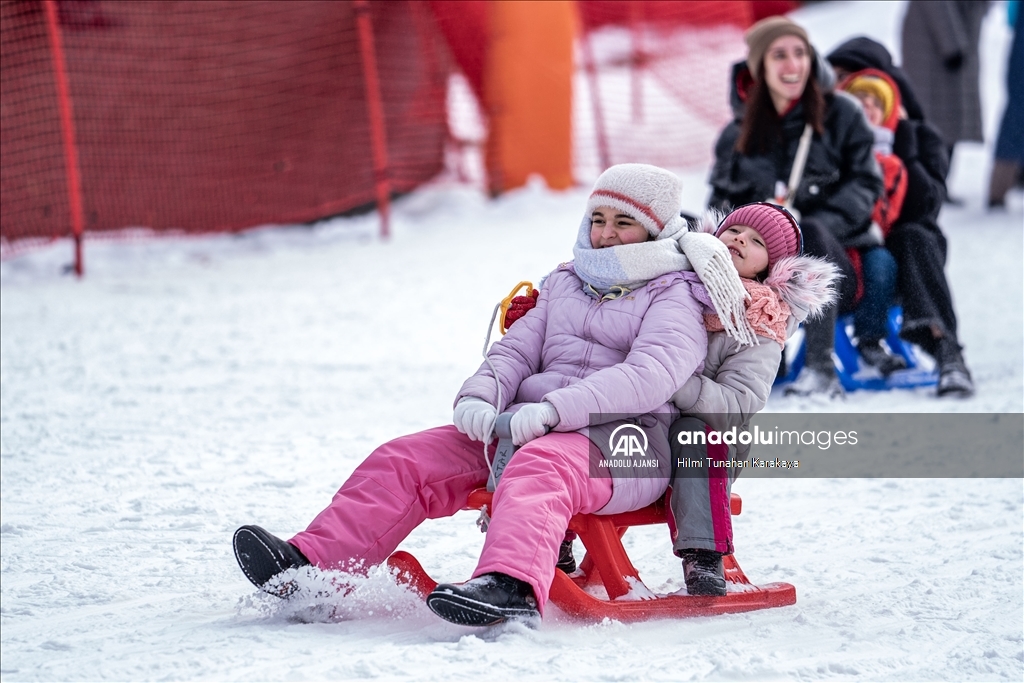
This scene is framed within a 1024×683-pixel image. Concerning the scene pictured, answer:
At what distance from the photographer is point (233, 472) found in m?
4.16

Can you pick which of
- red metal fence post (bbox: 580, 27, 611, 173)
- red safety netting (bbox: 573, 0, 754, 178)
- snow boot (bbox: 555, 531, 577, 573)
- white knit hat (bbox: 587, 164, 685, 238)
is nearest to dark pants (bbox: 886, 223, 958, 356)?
white knit hat (bbox: 587, 164, 685, 238)

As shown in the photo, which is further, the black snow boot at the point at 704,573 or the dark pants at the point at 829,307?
the dark pants at the point at 829,307

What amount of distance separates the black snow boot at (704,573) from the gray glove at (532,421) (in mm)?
481

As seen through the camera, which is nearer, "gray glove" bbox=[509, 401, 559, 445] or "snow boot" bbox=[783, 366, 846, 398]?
"gray glove" bbox=[509, 401, 559, 445]

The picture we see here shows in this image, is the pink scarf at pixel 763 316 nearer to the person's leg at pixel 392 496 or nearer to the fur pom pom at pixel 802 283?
the fur pom pom at pixel 802 283

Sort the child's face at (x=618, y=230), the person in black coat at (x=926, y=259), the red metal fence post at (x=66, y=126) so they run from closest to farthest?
→ the child's face at (x=618, y=230) < the person in black coat at (x=926, y=259) < the red metal fence post at (x=66, y=126)

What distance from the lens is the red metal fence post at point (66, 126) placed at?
753 centimetres

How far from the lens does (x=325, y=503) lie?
3855 mm

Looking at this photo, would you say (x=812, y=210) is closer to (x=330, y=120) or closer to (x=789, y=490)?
(x=789, y=490)

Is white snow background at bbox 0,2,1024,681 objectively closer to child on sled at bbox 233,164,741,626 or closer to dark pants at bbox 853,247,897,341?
child on sled at bbox 233,164,741,626

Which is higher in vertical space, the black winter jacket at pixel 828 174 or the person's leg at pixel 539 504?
the black winter jacket at pixel 828 174

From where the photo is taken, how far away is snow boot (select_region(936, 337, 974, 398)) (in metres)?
5.29

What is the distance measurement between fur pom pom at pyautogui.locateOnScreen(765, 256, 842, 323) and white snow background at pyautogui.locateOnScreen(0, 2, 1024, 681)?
0.76 meters

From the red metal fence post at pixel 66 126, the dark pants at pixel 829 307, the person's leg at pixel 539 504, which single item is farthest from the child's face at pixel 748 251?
the red metal fence post at pixel 66 126
